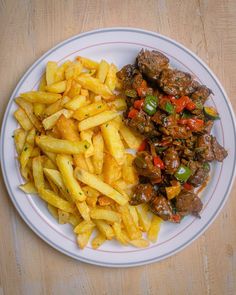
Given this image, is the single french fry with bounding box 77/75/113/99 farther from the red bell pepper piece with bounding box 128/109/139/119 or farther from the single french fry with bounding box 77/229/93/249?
the single french fry with bounding box 77/229/93/249

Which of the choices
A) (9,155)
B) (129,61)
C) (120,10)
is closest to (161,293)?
(9,155)

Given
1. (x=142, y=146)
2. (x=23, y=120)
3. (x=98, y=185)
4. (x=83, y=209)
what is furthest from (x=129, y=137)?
(x=23, y=120)

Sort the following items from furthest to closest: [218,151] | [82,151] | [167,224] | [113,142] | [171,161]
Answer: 1. [167,224]
2. [218,151]
3. [171,161]
4. [113,142]
5. [82,151]

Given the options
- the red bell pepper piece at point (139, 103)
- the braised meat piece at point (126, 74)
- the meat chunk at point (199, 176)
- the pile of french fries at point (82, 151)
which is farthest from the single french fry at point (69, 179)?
the meat chunk at point (199, 176)

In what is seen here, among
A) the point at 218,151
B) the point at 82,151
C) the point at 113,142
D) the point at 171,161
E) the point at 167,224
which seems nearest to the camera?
the point at 82,151

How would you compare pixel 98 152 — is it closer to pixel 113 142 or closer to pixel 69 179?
Answer: pixel 113 142
